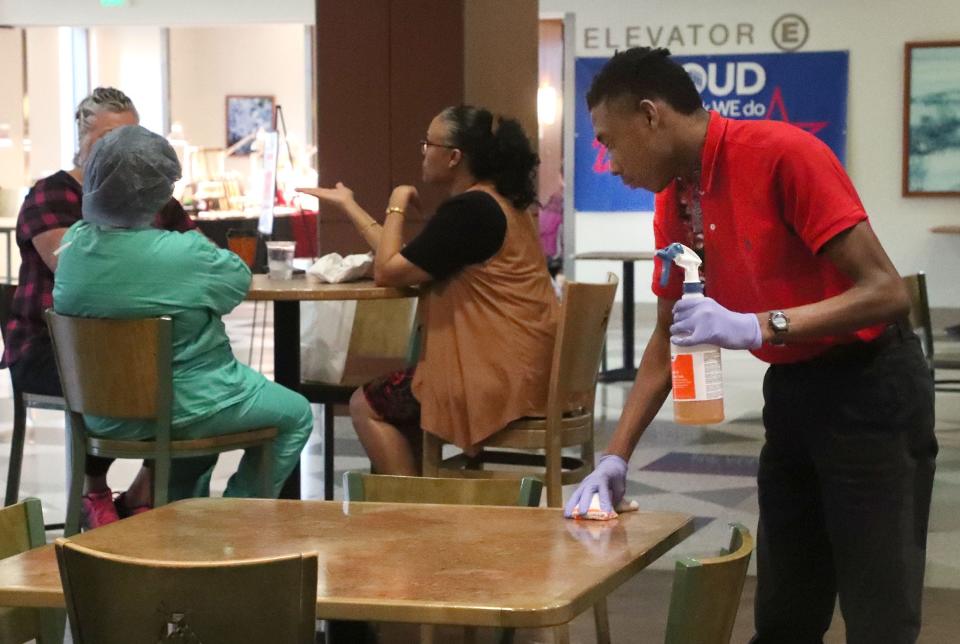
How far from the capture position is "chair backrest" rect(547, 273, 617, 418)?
3775mm

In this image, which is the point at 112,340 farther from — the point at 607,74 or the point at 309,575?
the point at 309,575

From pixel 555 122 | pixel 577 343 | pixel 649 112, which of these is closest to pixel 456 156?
pixel 577 343

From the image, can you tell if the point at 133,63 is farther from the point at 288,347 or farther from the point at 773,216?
the point at 773,216

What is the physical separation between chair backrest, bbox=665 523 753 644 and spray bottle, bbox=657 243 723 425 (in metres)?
0.21

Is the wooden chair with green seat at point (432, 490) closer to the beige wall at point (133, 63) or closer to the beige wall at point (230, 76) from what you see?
the beige wall at point (133, 63)

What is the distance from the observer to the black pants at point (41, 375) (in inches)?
158

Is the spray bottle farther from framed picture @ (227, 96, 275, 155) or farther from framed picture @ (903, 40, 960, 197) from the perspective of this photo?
framed picture @ (227, 96, 275, 155)

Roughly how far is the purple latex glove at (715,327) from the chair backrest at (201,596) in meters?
0.64

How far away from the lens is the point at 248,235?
175 inches

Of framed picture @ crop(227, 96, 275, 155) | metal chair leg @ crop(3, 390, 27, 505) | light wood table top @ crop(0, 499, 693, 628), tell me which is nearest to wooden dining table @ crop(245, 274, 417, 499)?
metal chair leg @ crop(3, 390, 27, 505)

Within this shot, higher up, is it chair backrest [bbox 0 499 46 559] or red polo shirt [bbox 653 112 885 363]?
red polo shirt [bbox 653 112 885 363]

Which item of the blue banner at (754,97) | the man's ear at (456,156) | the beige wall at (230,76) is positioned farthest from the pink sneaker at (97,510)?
the beige wall at (230,76)

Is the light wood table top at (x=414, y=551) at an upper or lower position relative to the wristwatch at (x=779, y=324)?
lower

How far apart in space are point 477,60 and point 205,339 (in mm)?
3421
